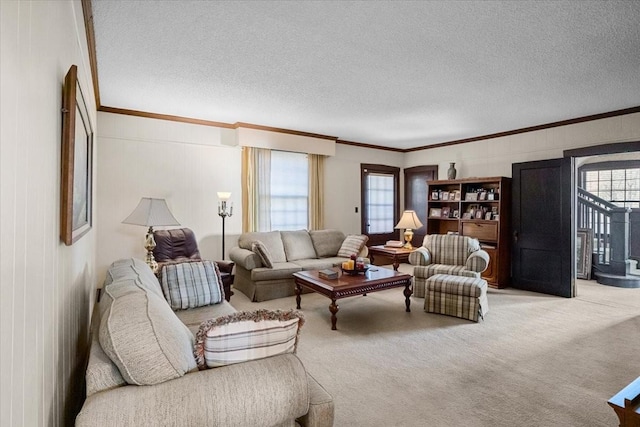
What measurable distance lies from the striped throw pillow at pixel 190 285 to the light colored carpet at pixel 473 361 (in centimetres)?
98

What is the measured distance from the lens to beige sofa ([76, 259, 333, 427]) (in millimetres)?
1138

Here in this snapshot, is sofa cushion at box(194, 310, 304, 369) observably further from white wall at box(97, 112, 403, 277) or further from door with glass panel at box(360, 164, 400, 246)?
door with glass panel at box(360, 164, 400, 246)

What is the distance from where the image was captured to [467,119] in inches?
201

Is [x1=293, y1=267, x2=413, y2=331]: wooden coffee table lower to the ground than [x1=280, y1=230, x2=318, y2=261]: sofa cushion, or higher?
lower

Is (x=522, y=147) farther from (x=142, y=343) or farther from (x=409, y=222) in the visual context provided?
(x=142, y=343)

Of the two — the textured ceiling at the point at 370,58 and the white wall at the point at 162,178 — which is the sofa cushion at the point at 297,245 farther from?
the textured ceiling at the point at 370,58

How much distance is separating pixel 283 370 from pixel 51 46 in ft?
4.90

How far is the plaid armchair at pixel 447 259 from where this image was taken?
14.4ft

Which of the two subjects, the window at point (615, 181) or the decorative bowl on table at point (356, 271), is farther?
the window at point (615, 181)

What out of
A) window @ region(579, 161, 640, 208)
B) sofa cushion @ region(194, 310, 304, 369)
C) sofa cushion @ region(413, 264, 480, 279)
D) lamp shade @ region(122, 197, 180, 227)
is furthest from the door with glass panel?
sofa cushion @ region(194, 310, 304, 369)

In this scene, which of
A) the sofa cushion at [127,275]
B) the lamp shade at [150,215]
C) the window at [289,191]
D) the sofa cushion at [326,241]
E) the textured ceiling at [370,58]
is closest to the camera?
the sofa cushion at [127,275]

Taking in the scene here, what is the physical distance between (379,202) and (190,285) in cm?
532

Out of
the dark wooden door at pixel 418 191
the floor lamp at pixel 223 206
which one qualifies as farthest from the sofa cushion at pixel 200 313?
the dark wooden door at pixel 418 191

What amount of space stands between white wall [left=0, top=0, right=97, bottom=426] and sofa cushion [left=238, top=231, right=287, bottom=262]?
369 centimetres
